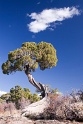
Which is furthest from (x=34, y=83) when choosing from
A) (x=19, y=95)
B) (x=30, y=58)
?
(x=19, y=95)

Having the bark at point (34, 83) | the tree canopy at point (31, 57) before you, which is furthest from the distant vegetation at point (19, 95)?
the bark at point (34, 83)

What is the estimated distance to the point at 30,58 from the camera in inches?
1340

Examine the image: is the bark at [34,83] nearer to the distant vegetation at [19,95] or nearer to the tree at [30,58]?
the tree at [30,58]

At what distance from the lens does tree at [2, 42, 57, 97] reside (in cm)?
3388

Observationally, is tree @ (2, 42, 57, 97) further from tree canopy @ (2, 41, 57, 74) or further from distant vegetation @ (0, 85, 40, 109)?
distant vegetation @ (0, 85, 40, 109)

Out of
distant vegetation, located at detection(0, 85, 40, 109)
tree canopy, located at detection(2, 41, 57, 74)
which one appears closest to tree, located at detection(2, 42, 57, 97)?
tree canopy, located at detection(2, 41, 57, 74)

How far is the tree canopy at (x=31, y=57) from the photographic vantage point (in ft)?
112

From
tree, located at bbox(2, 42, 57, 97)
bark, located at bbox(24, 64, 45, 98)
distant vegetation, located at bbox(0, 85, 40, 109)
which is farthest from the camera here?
distant vegetation, located at bbox(0, 85, 40, 109)

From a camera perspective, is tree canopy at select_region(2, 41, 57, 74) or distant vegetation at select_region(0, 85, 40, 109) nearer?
tree canopy at select_region(2, 41, 57, 74)

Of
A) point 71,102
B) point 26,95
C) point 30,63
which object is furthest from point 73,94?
point 26,95

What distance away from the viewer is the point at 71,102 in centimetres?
1223

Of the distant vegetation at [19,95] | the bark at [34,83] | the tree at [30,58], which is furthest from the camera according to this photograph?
the distant vegetation at [19,95]

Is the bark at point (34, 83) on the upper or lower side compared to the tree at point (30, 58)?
lower

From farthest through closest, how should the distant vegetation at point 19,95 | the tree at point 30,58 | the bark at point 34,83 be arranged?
the distant vegetation at point 19,95, the tree at point 30,58, the bark at point 34,83
